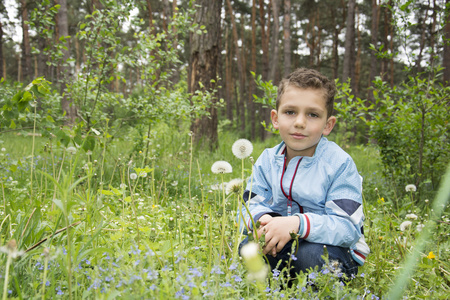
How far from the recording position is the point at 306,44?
2245 cm

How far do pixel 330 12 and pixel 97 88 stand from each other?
2001 centimetres

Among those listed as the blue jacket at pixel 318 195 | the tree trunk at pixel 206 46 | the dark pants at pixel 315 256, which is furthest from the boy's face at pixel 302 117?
the tree trunk at pixel 206 46

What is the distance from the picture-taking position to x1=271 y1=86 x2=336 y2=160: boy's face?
1886mm

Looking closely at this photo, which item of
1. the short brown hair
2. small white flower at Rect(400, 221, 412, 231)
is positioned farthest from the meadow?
the short brown hair

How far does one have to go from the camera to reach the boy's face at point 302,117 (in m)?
1.89

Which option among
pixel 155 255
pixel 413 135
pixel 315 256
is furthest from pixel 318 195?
pixel 413 135

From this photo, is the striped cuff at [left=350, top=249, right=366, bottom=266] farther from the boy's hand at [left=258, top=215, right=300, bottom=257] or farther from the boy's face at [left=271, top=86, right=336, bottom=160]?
the boy's face at [left=271, top=86, right=336, bottom=160]

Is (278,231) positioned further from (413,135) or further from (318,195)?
(413,135)

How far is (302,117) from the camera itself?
6.16 ft

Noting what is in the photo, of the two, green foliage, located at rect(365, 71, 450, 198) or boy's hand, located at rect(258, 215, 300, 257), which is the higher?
green foliage, located at rect(365, 71, 450, 198)

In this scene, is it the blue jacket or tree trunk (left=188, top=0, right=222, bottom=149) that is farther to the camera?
tree trunk (left=188, top=0, right=222, bottom=149)

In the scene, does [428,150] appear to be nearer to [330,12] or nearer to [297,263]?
[297,263]

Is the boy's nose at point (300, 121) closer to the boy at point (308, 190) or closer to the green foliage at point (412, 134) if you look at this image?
the boy at point (308, 190)

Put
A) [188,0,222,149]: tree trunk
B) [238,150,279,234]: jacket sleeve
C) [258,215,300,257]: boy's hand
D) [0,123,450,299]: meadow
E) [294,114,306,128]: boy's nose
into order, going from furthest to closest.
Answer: [188,0,222,149]: tree trunk → [238,150,279,234]: jacket sleeve → [294,114,306,128]: boy's nose → [258,215,300,257]: boy's hand → [0,123,450,299]: meadow
